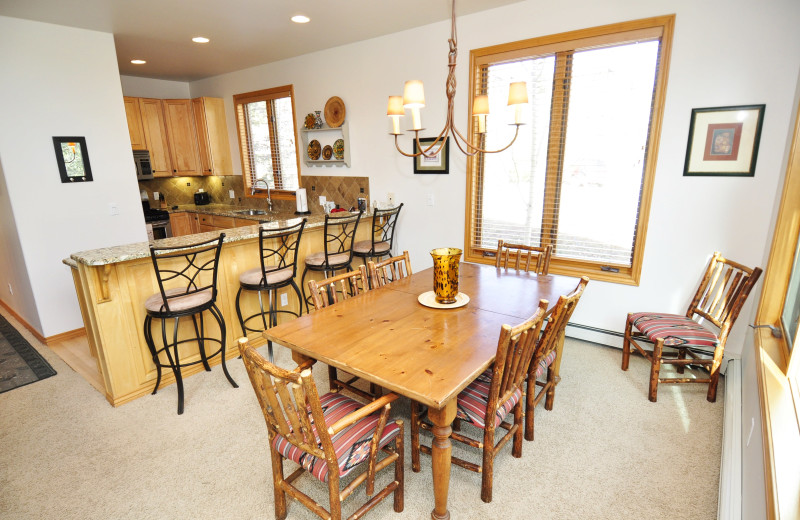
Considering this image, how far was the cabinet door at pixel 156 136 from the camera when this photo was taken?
532 cm

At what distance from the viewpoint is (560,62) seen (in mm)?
3152

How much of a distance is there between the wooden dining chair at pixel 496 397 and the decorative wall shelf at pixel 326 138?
3.36 metres

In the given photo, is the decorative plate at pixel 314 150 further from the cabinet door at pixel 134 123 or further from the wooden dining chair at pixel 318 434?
the wooden dining chair at pixel 318 434

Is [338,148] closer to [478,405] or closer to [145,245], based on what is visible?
[145,245]

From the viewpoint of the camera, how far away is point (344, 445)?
153cm

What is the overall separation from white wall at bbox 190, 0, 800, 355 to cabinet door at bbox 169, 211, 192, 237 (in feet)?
10.5

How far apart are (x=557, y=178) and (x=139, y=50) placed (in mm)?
4535

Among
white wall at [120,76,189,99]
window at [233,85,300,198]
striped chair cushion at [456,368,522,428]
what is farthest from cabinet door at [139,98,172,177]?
striped chair cushion at [456,368,522,428]

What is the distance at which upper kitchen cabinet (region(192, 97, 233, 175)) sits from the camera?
5574mm

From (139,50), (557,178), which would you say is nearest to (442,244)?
(557,178)

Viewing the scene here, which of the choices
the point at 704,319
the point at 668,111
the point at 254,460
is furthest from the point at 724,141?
the point at 254,460

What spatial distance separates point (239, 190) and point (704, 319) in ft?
19.0

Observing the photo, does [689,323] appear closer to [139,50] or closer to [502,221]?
[502,221]

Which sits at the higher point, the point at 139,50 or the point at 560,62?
the point at 139,50
